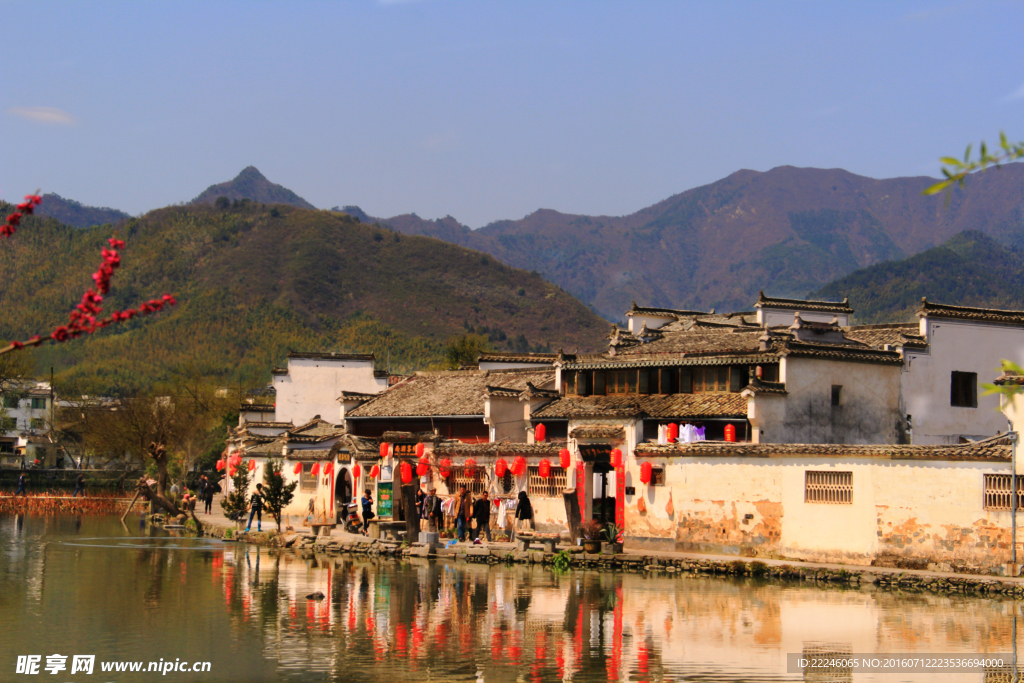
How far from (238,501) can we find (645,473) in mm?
16712

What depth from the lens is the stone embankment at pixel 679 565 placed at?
84.1ft

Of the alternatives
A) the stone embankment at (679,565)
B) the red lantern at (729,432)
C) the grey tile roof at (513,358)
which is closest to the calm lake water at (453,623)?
the stone embankment at (679,565)

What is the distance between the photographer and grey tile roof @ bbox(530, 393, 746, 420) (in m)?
34.0

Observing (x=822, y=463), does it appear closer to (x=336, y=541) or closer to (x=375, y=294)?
(x=336, y=541)

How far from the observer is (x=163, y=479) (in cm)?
4888

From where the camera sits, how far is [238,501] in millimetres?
41844

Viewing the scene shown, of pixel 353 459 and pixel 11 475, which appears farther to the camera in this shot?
pixel 11 475

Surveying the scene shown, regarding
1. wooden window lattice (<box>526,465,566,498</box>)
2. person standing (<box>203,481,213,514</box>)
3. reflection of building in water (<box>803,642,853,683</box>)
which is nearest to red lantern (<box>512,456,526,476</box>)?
wooden window lattice (<box>526,465,566,498</box>)

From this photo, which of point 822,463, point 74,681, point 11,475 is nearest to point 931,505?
Answer: point 822,463

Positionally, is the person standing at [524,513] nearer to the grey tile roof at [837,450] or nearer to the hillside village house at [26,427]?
the grey tile roof at [837,450]

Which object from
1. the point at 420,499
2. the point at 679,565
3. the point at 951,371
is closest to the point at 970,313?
the point at 951,371

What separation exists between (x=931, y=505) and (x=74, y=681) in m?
19.7

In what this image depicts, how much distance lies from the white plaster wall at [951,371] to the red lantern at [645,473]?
9.53 meters

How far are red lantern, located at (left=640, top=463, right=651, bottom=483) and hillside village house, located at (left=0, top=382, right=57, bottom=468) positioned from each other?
55694 mm
